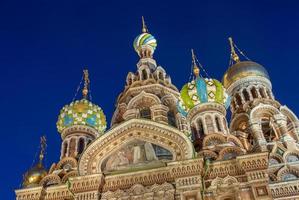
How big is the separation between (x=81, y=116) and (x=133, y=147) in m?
6.07

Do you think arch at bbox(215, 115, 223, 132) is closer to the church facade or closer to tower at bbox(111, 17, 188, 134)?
the church facade

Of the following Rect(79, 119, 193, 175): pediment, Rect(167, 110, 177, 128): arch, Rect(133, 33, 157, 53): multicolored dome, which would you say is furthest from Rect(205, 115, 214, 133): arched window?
Rect(133, 33, 157, 53): multicolored dome

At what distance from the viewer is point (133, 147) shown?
437 inches

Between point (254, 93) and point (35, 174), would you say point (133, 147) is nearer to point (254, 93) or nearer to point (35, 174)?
point (35, 174)

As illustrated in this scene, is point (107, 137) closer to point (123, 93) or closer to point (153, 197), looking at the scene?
point (153, 197)

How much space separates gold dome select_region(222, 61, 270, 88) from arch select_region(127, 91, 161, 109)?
3.79 metres

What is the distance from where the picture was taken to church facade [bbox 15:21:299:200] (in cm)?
988

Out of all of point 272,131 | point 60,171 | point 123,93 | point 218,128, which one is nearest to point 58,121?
point 123,93

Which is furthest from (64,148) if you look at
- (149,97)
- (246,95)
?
(246,95)

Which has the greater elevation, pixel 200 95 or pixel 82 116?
pixel 82 116

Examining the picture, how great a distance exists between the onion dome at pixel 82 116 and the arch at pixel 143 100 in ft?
5.95

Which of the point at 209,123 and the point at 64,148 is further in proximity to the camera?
the point at 64,148

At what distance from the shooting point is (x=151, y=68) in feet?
59.2

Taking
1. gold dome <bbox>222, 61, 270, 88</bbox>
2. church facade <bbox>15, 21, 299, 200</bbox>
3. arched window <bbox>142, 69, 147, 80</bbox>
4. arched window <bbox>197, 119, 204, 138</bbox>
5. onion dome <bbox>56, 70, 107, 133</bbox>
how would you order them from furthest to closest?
gold dome <bbox>222, 61, 270, 88</bbox>, arched window <bbox>142, 69, 147, 80</bbox>, onion dome <bbox>56, 70, 107, 133</bbox>, arched window <bbox>197, 119, 204, 138</bbox>, church facade <bbox>15, 21, 299, 200</bbox>
